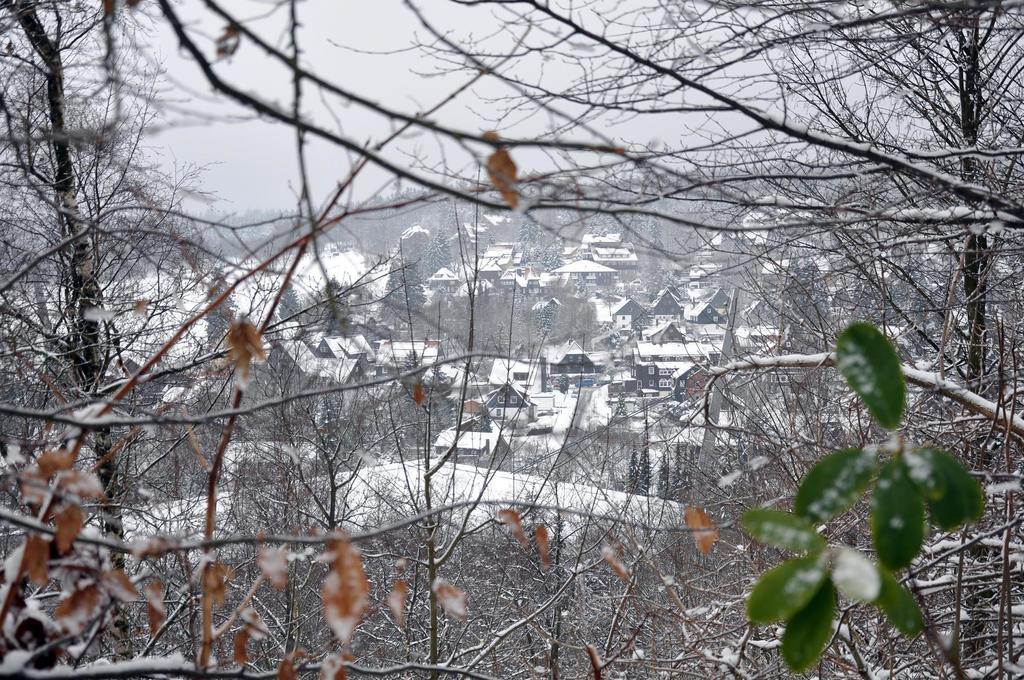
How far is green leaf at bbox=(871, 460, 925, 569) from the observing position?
70 cm

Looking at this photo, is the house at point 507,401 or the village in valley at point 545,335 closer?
the village in valley at point 545,335

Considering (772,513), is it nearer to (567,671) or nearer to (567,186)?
(567,186)

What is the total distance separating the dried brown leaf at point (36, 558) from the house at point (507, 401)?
338cm

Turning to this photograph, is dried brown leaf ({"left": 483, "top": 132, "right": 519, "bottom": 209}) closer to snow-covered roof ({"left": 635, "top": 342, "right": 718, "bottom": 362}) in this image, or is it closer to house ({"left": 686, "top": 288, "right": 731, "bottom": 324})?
snow-covered roof ({"left": 635, "top": 342, "right": 718, "bottom": 362})

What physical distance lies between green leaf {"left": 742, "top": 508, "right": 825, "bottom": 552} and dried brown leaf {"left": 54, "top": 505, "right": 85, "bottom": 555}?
3.63 feet

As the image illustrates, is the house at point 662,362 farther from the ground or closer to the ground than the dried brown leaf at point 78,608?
farther from the ground

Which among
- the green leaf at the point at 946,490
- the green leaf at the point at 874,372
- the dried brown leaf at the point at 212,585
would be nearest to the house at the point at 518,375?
the dried brown leaf at the point at 212,585

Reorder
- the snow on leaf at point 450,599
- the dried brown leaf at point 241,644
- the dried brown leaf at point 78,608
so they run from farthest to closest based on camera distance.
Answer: the snow on leaf at point 450,599 → the dried brown leaf at point 241,644 → the dried brown leaf at point 78,608

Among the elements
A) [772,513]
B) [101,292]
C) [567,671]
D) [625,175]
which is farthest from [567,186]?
[567,671]

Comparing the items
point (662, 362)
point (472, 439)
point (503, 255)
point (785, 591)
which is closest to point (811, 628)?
point (785, 591)

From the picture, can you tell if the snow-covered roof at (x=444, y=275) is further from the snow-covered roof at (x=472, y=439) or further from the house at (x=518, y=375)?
the snow-covered roof at (x=472, y=439)

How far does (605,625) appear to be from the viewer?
13.9 m

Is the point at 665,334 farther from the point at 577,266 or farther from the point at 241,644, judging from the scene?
the point at 241,644

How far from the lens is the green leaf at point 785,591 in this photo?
71 centimetres
